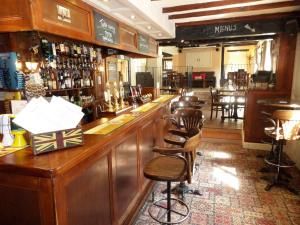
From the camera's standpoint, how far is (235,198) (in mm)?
2809

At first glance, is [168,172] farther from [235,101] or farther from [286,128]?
[235,101]

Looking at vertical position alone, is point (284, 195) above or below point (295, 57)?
below

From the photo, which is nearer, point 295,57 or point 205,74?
point 295,57

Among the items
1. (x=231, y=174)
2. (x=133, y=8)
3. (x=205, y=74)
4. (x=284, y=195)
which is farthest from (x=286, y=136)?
(x=205, y=74)

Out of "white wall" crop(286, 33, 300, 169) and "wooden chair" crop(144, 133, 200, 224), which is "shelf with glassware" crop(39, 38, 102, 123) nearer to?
"wooden chair" crop(144, 133, 200, 224)

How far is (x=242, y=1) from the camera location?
10.8 ft

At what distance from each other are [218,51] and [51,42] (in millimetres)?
11673

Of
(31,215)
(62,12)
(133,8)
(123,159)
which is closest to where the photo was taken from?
(31,215)

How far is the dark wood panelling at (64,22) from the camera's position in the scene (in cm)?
168

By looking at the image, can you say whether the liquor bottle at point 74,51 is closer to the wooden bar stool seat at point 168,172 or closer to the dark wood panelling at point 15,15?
the dark wood panelling at point 15,15

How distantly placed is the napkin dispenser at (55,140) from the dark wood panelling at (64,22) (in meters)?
0.86

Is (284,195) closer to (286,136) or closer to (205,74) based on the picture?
(286,136)

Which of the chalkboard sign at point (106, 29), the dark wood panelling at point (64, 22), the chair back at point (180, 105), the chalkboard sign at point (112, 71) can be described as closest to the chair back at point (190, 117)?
the chair back at point (180, 105)

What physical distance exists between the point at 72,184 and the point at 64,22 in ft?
4.69
